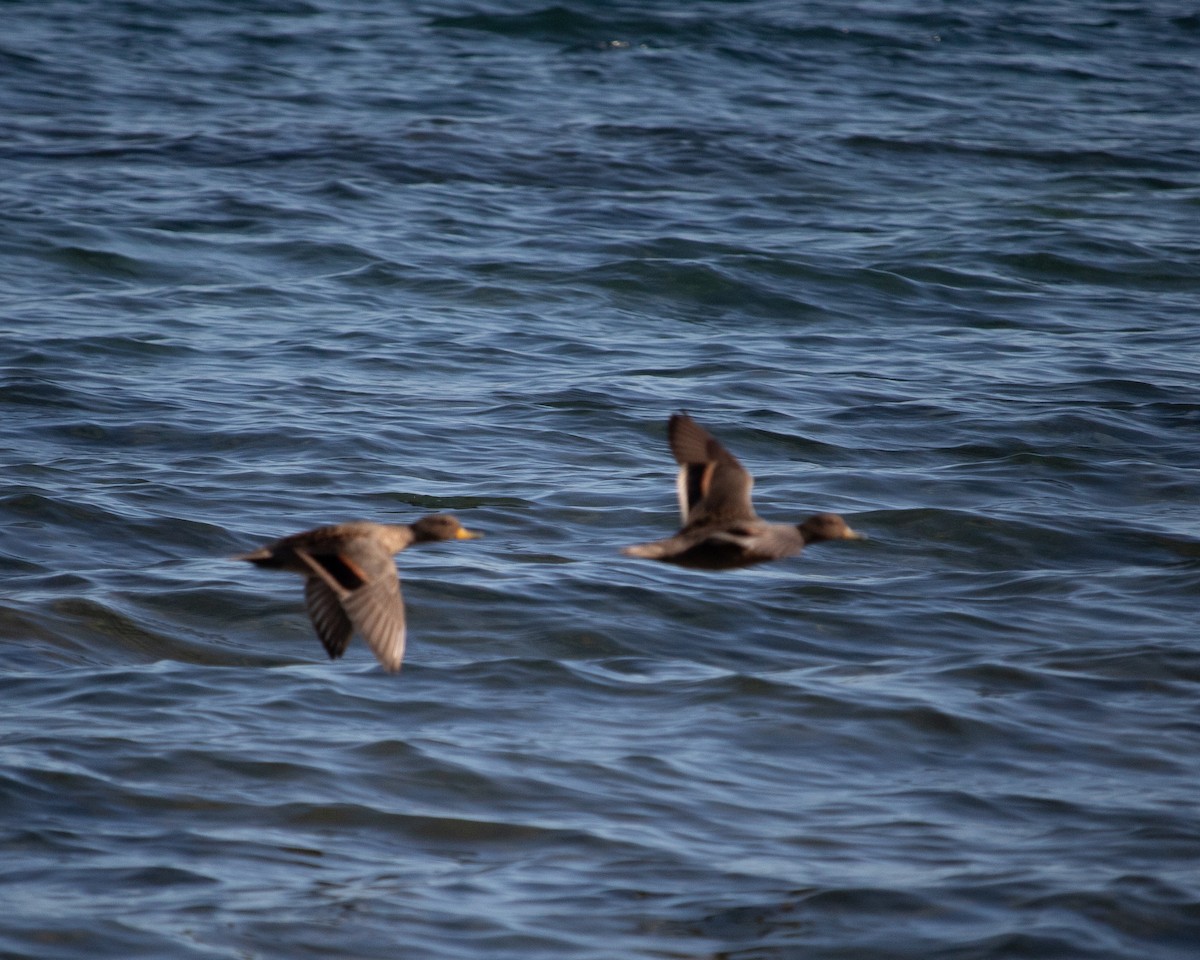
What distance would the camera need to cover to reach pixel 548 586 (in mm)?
8953

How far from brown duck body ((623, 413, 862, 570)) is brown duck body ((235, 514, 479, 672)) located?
87 cm

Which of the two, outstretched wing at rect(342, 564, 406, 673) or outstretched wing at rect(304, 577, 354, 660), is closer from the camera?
outstretched wing at rect(342, 564, 406, 673)

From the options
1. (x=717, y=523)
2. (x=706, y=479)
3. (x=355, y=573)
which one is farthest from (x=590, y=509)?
(x=355, y=573)

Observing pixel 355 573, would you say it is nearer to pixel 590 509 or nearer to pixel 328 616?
pixel 328 616

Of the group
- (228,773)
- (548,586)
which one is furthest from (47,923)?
(548,586)

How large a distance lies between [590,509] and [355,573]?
3.95m

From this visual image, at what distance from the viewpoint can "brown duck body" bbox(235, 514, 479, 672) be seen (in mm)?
6059

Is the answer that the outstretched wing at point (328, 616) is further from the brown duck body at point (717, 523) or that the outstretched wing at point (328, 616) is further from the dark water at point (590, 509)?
the brown duck body at point (717, 523)

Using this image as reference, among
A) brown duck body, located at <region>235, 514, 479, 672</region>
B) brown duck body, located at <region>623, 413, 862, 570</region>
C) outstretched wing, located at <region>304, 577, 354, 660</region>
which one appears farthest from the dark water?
brown duck body, located at <region>623, 413, 862, 570</region>

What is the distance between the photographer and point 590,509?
1009 cm

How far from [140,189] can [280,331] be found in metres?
4.18

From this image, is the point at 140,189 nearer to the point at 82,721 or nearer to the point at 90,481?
the point at 90,481

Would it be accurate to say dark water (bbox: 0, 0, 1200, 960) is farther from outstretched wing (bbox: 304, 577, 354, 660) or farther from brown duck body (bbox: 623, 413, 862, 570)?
brown duck body (bbox: 623, 413, 862, 570)

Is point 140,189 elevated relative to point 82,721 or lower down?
elevated
